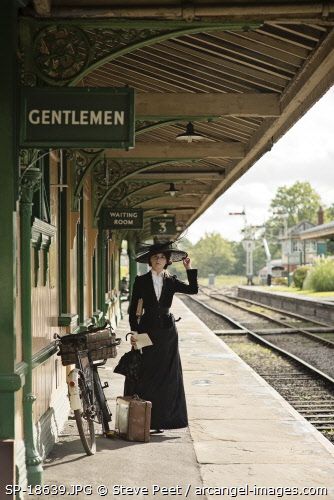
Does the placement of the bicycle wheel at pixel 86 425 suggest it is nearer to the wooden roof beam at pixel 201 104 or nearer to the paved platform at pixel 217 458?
the paved platform at pixel 217 458

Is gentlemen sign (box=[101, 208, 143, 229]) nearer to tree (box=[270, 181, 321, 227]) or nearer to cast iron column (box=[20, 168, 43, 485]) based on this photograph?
cast iron column (box=[20, 168, 43, 485])

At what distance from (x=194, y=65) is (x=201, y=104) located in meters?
0.67

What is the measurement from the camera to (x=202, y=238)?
18512 centimetres

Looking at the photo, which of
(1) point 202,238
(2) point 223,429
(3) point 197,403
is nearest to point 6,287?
(2) point 223,429

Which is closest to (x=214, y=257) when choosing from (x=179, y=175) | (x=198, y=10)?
(x=179, y=175)

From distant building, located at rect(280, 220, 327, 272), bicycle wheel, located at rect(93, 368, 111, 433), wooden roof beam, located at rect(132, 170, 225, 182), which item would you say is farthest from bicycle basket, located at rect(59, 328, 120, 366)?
distant building, located at rect(280, 220, 327, 272)

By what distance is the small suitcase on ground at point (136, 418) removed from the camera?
25.4 feet

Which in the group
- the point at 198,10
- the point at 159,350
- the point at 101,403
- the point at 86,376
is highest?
the point at 198,10

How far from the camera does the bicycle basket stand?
729 cm

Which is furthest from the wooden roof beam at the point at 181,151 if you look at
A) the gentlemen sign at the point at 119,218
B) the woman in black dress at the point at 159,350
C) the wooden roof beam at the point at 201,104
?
the woman in black dress at the point at 159,350

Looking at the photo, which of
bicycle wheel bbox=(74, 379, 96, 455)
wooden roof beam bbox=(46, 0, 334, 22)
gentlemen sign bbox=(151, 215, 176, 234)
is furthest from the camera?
gentlemen sign bbox=(151, 215, 176, 234)

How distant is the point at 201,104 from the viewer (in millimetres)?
9570

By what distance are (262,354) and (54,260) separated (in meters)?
10.0

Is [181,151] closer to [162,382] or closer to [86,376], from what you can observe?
[162,382]
